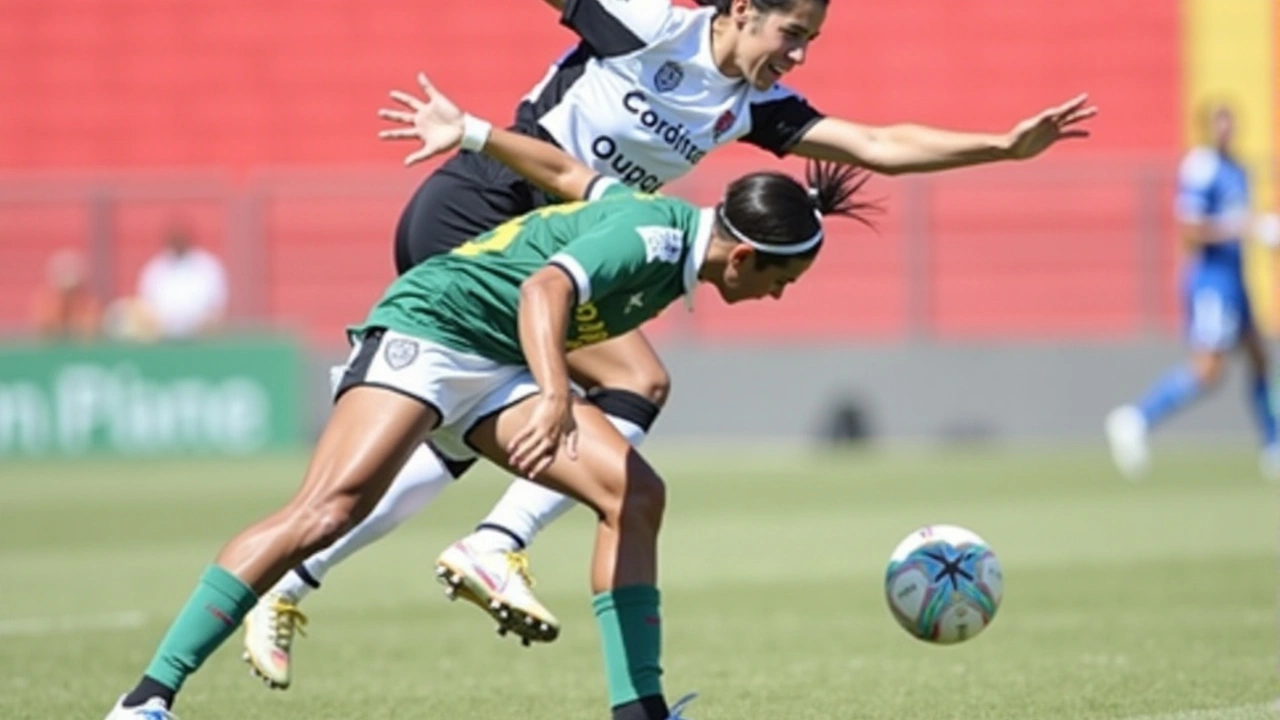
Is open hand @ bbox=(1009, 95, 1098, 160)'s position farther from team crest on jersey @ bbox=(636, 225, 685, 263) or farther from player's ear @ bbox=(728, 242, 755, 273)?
team crest on jersey @ bbox=(636, 225, 685, 263)

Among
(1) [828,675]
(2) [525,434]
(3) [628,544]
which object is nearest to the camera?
(2) [525,434]

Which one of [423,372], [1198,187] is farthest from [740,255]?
[1198,187]

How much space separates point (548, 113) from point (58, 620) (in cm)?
415

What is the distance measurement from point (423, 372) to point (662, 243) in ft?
2.80

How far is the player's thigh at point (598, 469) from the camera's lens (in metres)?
7.43

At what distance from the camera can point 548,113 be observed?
353 inches

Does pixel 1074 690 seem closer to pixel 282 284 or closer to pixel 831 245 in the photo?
pixel 831 245

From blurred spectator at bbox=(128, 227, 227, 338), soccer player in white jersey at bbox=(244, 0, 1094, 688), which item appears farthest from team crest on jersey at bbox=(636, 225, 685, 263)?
blurred spectator at bbox=(128, 227, 227, 338)

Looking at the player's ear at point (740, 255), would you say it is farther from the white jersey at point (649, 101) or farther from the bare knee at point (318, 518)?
the white jersey at point (649, 101)

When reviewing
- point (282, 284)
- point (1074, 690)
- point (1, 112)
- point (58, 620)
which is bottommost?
point (1074, 690)

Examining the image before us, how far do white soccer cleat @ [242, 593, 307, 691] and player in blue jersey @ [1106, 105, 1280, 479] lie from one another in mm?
12215

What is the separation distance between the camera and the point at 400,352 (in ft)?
24.5

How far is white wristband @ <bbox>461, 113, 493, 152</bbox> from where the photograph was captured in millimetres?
8016

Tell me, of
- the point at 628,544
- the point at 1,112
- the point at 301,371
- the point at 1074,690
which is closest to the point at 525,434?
the point at 628,544
